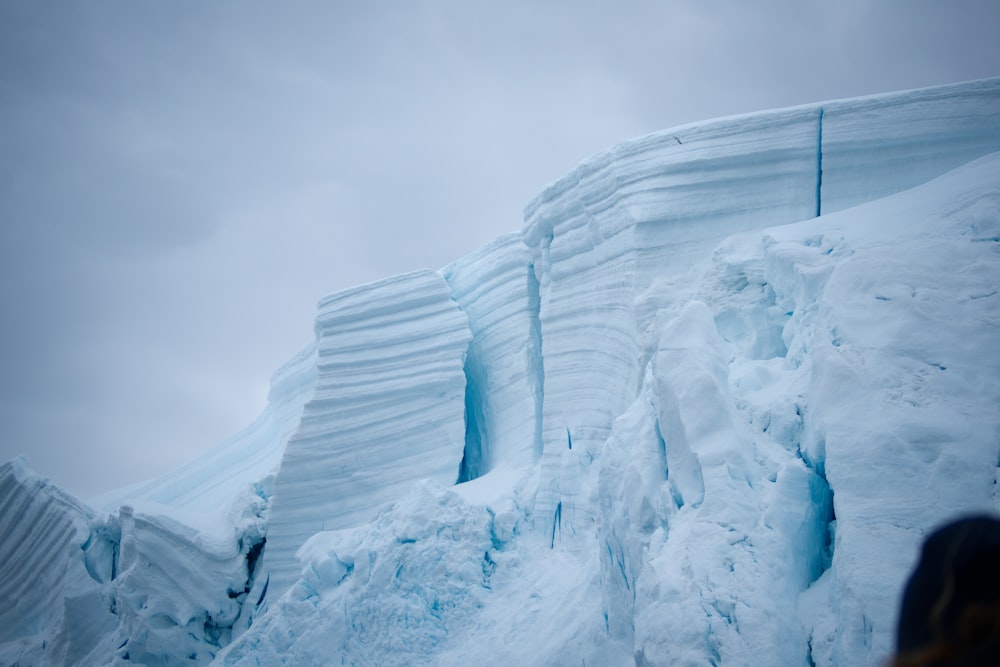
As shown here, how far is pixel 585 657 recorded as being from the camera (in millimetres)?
6680

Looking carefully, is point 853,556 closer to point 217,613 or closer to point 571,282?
point 571,282

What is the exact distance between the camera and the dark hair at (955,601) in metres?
1.19

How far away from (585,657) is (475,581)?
219 centimetres

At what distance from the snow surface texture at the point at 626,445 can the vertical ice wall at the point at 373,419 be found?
1.6 inches

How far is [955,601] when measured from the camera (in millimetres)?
1287

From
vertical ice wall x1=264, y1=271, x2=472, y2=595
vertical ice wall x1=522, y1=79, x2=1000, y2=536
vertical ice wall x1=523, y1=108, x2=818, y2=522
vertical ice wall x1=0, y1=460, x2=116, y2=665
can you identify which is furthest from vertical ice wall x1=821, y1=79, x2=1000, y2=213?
vertical ice wall x1=0, y1=460, x2=116, y2=665


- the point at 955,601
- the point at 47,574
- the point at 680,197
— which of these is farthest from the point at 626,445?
the point at 47,574

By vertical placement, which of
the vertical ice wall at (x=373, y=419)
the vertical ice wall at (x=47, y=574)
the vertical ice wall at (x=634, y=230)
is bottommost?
the vertical ice wall at (x=47, y=574)

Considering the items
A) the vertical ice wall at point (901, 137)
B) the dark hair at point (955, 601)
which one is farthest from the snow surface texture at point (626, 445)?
the dark hair at point (955, 601)

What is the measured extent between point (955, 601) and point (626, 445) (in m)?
5.31

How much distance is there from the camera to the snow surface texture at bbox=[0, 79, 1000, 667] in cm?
463

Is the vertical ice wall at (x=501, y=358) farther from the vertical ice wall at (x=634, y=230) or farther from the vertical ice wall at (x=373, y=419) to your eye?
the vertical ice wall at (x=634, y=230)

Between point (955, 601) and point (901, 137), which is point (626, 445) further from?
point (955, 601)

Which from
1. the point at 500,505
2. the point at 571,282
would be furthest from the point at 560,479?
the point at 571,282
